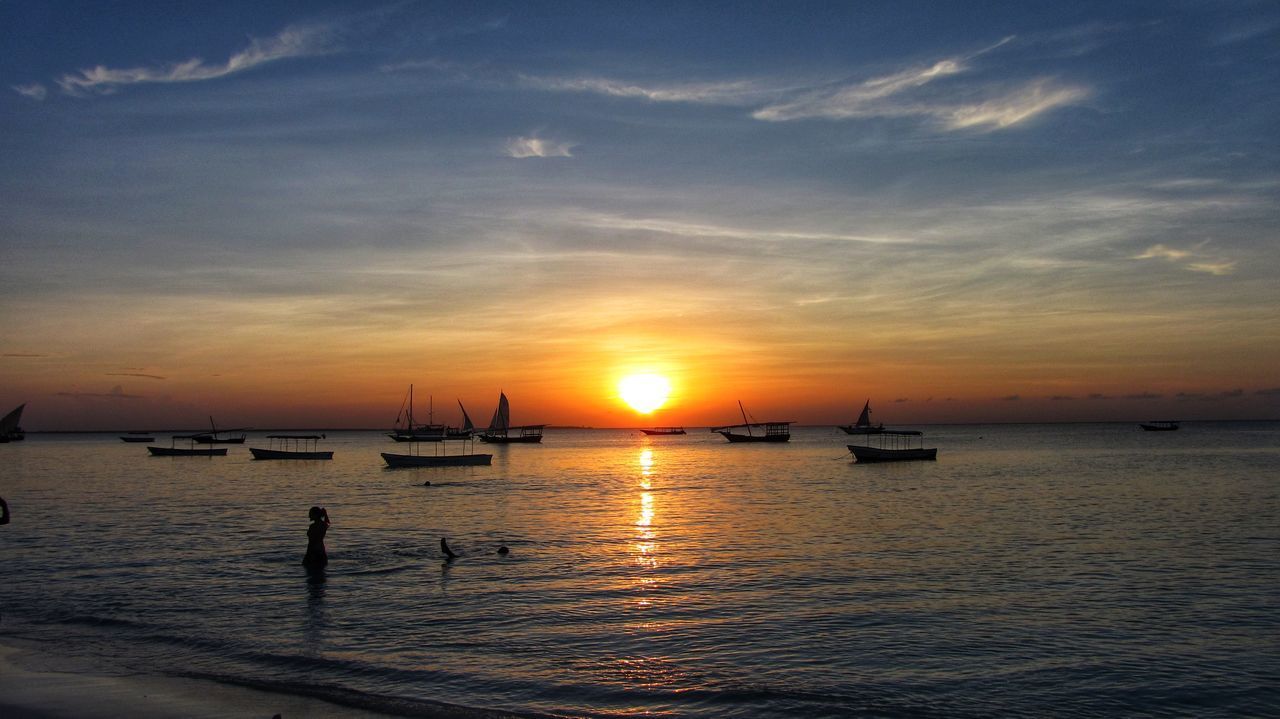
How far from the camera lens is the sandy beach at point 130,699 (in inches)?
499

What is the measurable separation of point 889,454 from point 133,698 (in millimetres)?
96898

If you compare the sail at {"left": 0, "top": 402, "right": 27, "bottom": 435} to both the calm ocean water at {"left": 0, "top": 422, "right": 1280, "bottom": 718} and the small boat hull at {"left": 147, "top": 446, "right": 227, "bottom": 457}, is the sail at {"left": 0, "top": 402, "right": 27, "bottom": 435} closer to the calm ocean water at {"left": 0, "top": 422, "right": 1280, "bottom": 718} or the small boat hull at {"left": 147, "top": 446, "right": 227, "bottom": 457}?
the small boat hull at {"left": 147, "top": 446, "right": 227, "bottom": 457}

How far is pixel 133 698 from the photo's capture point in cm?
1357

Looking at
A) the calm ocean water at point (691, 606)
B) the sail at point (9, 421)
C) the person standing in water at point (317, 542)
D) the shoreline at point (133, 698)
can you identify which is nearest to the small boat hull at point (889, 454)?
the calm ocean water at point (691, 606)

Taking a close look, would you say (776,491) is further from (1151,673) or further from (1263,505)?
(1151,673)

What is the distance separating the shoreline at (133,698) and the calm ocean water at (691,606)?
634 millimetres

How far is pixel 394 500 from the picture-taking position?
54.5 m

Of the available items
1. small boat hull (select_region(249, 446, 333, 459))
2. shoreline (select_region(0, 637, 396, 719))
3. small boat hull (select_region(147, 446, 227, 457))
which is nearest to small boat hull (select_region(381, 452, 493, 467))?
small boat hull (select_region(249, 446, 333, 459))

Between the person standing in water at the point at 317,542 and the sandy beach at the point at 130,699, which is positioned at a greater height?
the person standing in water at the point at 317,542

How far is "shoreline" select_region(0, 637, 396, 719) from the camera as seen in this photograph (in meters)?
12.7

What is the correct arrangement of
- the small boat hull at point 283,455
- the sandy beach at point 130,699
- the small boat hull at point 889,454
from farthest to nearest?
the small boat hull at point 283,455, the small boat hull at point 889,454, the sandy beach at point 130,699

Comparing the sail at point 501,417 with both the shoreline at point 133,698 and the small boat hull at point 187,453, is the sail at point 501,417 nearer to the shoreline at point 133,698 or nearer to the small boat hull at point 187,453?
the small boat hull at point 187,453

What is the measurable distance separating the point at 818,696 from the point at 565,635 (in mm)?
6141

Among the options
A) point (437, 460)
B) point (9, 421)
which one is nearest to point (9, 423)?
point (9, 421)
